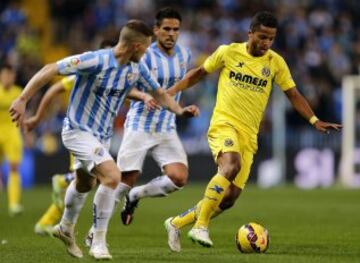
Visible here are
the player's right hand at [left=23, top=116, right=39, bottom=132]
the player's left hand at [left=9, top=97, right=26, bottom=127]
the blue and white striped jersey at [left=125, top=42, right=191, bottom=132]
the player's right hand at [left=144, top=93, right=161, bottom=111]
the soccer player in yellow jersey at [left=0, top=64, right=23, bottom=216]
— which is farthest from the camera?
the soccer player in yellow jersey at [left=0, top=64, right=23, bottom=216]

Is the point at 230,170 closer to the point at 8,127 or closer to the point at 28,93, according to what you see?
the point at 28,93

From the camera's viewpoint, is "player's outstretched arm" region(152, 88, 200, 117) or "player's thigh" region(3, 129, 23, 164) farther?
"player's thigh" region(3, 129, 23, 164)

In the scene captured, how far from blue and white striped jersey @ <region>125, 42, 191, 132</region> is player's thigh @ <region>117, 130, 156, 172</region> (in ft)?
0.25

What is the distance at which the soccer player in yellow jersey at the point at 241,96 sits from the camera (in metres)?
10.0

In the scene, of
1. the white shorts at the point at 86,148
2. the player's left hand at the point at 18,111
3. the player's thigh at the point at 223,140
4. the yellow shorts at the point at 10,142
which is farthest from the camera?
the yellow shorts at the point at 10,142

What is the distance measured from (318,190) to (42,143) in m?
6.11

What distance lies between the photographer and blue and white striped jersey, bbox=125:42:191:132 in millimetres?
11078

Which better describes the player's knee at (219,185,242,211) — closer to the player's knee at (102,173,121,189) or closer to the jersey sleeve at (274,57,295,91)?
the jersey sleeve at (274,57,295,91)

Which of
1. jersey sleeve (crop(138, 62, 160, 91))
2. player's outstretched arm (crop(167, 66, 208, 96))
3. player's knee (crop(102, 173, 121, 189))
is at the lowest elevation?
player's knee (crop(102, 173, 121, 189))

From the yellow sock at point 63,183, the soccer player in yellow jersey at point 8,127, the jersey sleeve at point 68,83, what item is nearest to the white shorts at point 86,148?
the jersey sleeve at point 68,83

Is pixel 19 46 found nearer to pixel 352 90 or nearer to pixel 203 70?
pixel 352 90

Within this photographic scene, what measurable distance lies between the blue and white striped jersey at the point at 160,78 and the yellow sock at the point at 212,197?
1488 mm

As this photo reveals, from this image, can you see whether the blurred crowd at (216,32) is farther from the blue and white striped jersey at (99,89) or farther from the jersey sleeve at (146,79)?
the blue and white striped jersey at (99,89)

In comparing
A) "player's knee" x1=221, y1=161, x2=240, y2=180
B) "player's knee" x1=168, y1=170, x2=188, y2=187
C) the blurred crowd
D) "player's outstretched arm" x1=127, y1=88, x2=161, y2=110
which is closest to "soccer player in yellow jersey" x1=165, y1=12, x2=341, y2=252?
"player's knee" x1=221, y1=161, x2=240, y2=180
